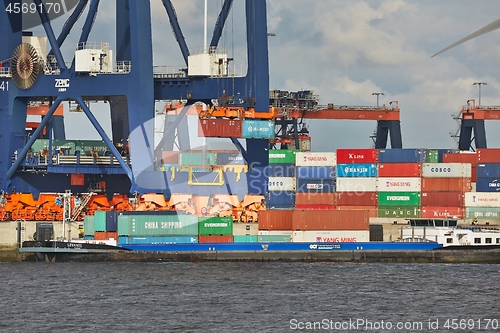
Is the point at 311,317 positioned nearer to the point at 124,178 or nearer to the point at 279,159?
the point at 124,178

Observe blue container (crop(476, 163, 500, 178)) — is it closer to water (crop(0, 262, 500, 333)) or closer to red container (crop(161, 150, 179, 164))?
water (crop(0, 262, 500, 333))

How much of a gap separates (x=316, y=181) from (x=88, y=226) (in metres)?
18.5

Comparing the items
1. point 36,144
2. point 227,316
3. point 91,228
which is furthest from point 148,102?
point 227,316

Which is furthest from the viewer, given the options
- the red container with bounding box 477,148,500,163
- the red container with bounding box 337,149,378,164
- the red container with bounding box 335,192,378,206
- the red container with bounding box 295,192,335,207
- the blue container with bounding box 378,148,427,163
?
the red container with bounding box 477,148,500,163

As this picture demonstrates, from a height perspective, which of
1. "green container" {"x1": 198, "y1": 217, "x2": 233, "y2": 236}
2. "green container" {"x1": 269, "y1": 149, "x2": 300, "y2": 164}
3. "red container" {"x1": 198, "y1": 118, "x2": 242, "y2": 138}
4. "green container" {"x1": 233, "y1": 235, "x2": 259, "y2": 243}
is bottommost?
"green container" {"x1": 233, "y1": 235, "x2": 259, "y2": 243}

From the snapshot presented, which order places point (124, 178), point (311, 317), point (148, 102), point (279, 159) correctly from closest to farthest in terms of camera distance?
point (311, 317)
point (148, 102)
point (124, 178)
point (279, 159)

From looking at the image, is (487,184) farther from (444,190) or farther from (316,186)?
(316,186)

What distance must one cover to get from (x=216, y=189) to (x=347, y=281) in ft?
49.4

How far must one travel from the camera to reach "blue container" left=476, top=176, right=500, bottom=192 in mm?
79375

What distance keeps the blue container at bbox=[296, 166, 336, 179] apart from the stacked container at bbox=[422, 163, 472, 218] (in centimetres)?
698

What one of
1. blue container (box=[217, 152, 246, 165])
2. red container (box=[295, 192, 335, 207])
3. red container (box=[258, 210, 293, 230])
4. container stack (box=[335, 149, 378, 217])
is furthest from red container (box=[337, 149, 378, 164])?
red container (box=[258, 210, 293, 230])

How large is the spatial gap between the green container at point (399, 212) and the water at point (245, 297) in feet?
27.6

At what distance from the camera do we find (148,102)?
69.9 meters

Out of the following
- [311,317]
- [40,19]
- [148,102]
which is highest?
[40,19]
